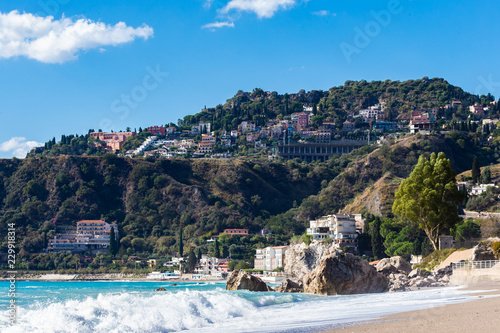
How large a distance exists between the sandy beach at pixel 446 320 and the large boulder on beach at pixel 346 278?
47.1ft

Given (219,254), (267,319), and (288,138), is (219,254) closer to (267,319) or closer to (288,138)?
(288,138)

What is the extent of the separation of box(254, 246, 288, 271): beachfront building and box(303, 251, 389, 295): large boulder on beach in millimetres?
44159

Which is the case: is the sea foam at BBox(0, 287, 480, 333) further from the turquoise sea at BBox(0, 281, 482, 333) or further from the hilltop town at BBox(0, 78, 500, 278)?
the hilltop town at BBox(0, 78, 500, 278)

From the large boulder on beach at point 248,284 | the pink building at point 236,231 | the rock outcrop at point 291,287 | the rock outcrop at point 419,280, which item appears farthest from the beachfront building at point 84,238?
the rock outcrop at point 419,280

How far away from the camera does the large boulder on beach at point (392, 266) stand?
40.1m

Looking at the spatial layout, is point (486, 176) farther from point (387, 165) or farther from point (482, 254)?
point (482, 254)

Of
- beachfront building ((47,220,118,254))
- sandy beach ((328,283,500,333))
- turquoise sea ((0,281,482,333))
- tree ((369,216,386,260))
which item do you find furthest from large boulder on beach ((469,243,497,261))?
beachfront building ((47,220,118,254))

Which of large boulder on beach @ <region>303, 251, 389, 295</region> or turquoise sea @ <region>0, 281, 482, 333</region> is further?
large boulder on beach @ <region>303, 251, 389, 295</region>

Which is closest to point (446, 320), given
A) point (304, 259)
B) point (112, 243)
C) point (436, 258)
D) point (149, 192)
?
point (436, 258)

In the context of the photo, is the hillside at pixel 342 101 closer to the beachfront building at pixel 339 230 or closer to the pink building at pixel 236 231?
the pink building at pixel 236 231

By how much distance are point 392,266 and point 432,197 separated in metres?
5.59

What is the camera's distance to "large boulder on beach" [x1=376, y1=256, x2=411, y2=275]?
40.1 m

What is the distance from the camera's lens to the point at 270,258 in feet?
267

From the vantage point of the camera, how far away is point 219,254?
298ft
